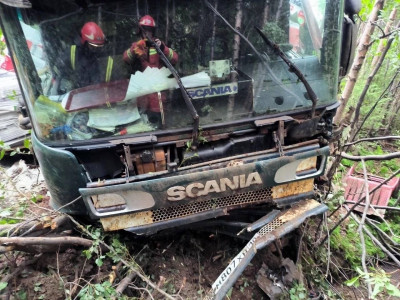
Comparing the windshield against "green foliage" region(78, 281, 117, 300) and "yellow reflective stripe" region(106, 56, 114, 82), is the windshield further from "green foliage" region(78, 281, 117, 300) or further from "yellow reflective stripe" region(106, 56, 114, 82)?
"green foliage" region(78, 281, 117, 300)

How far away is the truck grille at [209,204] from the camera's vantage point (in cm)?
254

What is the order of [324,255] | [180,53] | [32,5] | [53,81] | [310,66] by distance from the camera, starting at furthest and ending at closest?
[324,255] → [310,66] → [180,53] → [53,81] → [32,5]

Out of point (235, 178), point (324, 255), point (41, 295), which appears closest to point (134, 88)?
point (235, 178)

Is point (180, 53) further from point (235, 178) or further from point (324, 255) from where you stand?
point (324, 255)

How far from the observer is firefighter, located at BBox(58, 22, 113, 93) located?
7.81ft

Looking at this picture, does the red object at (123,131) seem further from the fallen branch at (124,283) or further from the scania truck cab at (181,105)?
the fallen branch at (124,283)

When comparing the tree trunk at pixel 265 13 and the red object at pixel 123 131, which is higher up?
the tree trunk at pixel 265 13

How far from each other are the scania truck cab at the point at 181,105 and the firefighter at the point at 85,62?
0.02 meters

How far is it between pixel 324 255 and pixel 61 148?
2994mm

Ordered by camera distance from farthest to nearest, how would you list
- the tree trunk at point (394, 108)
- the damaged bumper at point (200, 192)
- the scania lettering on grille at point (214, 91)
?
the tree trunk at point (394, 108), the scania lettering on grille at point (214, 91), the damaged bumper at point (200, 192)

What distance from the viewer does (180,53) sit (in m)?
2.54

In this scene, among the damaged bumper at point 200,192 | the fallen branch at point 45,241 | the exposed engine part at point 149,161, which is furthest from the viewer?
the exposed engine part at point 149,161

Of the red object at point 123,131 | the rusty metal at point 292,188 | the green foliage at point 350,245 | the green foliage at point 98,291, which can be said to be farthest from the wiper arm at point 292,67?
the green foliage at point 98,291

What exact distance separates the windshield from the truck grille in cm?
67
